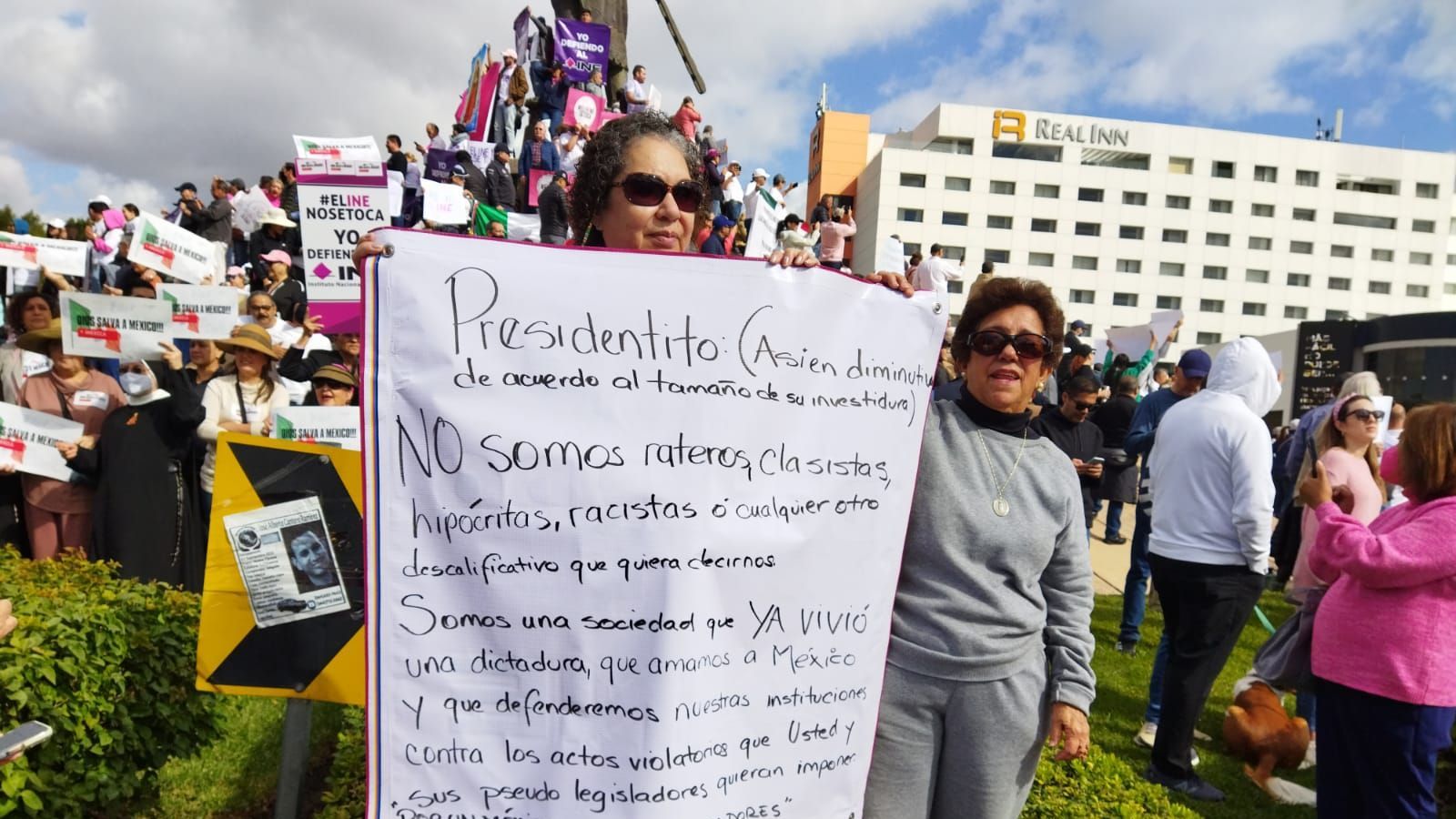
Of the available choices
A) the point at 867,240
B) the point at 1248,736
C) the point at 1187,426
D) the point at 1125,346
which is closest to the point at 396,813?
the point at 1187,426

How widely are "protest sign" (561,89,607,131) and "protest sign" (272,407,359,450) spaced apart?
1253cm

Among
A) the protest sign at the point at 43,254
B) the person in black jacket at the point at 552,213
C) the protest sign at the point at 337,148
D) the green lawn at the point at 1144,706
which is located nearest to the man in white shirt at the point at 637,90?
the person in black jacket at the point at 552,213

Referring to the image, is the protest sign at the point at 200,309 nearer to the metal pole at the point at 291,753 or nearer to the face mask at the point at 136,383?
the face mask at the point at 136,383

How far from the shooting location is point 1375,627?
9.78ft

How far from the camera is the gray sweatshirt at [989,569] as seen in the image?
2.00 metres

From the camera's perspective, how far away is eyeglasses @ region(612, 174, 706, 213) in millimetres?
2068

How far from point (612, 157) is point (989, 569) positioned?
56.7 inches

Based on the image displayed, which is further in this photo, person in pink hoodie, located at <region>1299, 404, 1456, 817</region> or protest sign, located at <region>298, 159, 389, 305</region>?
protest sign, located at <region>298, 159, 389, 305</region>

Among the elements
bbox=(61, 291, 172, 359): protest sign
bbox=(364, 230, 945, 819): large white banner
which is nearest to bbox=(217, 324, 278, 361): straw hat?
bbox=(61, 291, 172, 359): protest sign

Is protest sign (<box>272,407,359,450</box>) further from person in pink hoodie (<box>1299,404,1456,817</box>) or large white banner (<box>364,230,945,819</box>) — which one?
person in pink hoodie (<box>1299,404,1456,817</box>)

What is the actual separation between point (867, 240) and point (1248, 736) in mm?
64109

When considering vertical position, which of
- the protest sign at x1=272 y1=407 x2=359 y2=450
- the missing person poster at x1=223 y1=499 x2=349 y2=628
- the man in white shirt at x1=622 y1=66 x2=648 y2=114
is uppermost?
the man in white shirt at x1=622 y1=66 x2=648 y2=114

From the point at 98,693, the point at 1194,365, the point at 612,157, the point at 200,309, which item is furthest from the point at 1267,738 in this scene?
the point at 200,309

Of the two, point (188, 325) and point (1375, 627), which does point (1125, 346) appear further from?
point (188, 325)
